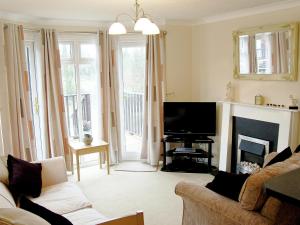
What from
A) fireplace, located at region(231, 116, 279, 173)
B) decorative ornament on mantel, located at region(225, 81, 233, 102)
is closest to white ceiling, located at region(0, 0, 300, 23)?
decorative ornament on mantel, located at region(225, 81, 233, 102)

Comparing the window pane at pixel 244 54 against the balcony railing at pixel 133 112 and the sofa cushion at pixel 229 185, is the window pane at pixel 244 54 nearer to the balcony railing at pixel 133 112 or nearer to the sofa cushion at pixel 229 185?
the balcony railing at pixel 133 112

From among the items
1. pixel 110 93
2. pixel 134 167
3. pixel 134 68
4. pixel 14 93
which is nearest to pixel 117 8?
pixel 134 68

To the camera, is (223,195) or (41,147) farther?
(41,147)

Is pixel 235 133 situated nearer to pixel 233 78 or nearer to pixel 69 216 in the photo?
pixel 233 78

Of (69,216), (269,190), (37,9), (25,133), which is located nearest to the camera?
(269,190)

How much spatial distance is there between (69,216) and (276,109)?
2920 millimetres

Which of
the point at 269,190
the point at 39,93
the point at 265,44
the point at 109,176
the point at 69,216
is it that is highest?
the point at 265,44

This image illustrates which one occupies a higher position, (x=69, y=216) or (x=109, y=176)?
(x=69, y=216)

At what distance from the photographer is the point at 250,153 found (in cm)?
450

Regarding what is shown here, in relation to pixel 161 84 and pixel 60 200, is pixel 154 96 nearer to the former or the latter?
pixel 161 84

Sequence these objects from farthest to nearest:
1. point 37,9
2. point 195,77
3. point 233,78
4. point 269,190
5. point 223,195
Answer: point 195,77
point 233,78
point 37,9
point 223,195
point 269,190

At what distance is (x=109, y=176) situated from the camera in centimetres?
484

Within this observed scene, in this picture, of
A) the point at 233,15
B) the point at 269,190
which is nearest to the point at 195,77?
the point at 233,15

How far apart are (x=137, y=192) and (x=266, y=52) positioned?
2.69 metres
